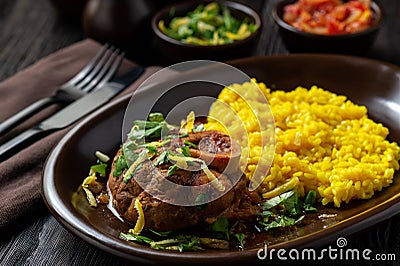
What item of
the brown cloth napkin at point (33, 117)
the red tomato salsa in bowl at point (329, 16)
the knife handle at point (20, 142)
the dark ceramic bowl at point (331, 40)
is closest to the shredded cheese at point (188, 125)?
the brown cloth napkin at point (33, 117)

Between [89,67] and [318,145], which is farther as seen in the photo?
[89,67]

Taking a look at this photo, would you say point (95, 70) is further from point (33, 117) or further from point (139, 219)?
point (139, 219)

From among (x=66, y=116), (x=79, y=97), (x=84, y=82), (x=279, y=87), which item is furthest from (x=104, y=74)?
(x=279, y=87)

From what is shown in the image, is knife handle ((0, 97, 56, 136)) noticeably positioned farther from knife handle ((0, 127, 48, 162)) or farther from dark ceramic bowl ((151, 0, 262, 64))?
dark ceramic bowl ((151, 0, 262, 64))

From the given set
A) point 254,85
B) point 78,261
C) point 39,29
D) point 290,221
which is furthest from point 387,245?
point 39,29

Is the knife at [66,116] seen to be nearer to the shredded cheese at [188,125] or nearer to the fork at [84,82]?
the fork at [84,82]

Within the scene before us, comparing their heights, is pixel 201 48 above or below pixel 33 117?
above

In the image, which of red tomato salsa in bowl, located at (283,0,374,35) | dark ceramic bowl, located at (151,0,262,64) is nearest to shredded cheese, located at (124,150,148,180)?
dark ceramic bowl, located at (151,0,262,64)
